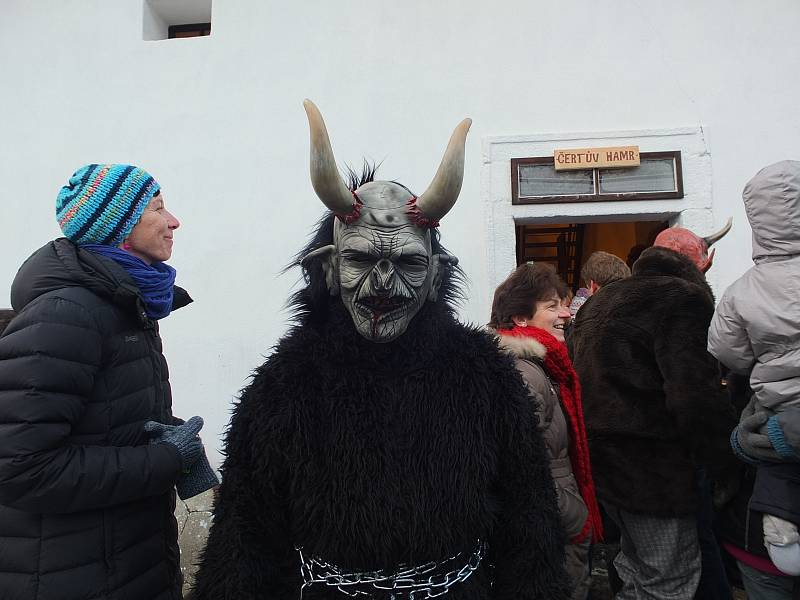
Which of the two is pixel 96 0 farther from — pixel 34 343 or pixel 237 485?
pixel 237 485

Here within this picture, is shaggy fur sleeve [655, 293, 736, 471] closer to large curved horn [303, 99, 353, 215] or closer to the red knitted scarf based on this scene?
the red knitted scarf

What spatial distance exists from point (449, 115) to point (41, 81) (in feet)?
12.0

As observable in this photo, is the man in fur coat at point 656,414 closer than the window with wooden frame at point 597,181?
Yes

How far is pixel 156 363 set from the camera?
6.03ft

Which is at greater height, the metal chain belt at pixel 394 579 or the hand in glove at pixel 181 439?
the hand in glove at pixel 181 439

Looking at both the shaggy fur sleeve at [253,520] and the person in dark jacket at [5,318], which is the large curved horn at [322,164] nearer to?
the shaggy fur sleeve at [253,520]

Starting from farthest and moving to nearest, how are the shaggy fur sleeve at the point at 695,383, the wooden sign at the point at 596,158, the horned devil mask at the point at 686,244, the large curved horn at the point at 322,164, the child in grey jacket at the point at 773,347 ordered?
the wooden sign at the point at 596,158 < the horned devil mask at the point at 686,244 < the shaggy fur sleeve at the point at 695,383 < the child in grey jacket at the point at 773,347 < the large curved horn at the point at 322,164

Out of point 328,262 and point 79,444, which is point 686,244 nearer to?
point 328,262

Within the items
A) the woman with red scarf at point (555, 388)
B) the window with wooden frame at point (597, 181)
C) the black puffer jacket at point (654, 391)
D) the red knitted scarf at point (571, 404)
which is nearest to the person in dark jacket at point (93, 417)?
the woman with red scarf at point (555, 388)

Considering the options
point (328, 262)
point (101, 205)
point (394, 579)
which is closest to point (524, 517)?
point (394, 579)

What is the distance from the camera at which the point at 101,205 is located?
176cm

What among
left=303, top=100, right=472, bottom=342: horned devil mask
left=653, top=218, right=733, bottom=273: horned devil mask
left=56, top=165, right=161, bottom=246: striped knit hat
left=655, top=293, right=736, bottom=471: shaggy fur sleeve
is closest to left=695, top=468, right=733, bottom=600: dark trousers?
left=655, top=293, right=736, bottom=471: shaggy fur sleeve

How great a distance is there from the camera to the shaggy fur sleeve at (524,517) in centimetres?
146

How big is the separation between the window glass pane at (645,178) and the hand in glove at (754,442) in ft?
8.90
